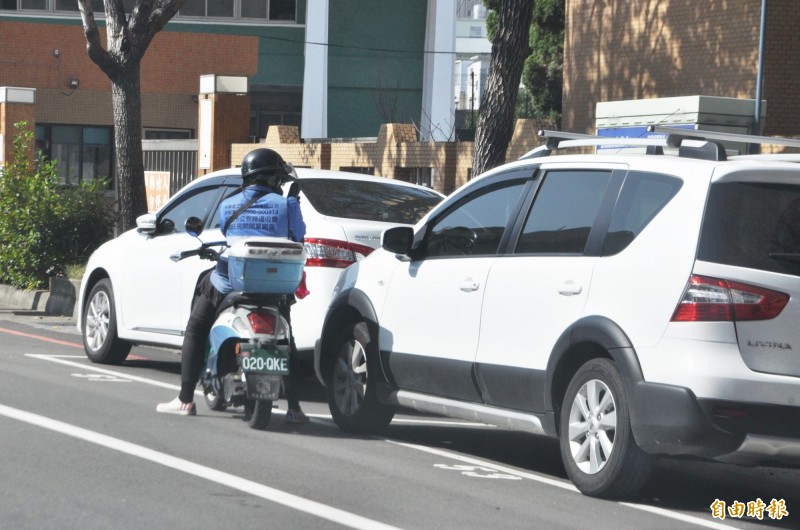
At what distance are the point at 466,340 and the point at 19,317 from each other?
10.7 m

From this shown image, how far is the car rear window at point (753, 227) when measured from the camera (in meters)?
6.46

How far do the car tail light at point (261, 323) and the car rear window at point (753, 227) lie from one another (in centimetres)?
310

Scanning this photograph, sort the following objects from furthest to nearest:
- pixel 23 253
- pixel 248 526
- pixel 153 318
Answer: pixel 23 253
pixel 153 318
pixel 248 526

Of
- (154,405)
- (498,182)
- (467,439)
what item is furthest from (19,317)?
(498,182)

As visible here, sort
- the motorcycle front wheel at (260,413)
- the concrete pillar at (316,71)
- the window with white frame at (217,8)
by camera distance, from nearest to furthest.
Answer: the motorcycle front wheel at (260,413), the window with white frame at (217,8), the concrete pillar at (316,71)

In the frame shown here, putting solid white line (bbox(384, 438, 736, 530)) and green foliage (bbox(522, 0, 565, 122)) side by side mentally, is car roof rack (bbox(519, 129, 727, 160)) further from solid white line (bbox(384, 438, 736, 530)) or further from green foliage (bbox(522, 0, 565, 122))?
green foliage (bbox(522, 0, 565, 122))

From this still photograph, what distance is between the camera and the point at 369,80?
1950 inches

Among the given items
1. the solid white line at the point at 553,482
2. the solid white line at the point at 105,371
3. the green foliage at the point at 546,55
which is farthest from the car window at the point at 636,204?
the green foliage at the point at 546,55

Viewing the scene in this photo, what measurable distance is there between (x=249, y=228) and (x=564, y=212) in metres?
2.27

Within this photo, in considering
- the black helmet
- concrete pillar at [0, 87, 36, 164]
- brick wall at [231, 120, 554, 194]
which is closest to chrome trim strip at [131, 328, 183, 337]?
the black helmet

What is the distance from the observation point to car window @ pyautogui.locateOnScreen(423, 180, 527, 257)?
7980 millimetres

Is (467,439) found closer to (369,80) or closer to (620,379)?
(620,379)

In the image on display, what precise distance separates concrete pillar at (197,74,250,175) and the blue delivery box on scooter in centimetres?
1451

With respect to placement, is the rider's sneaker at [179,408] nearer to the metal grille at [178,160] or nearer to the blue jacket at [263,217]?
the blue jacket at [263,217]
